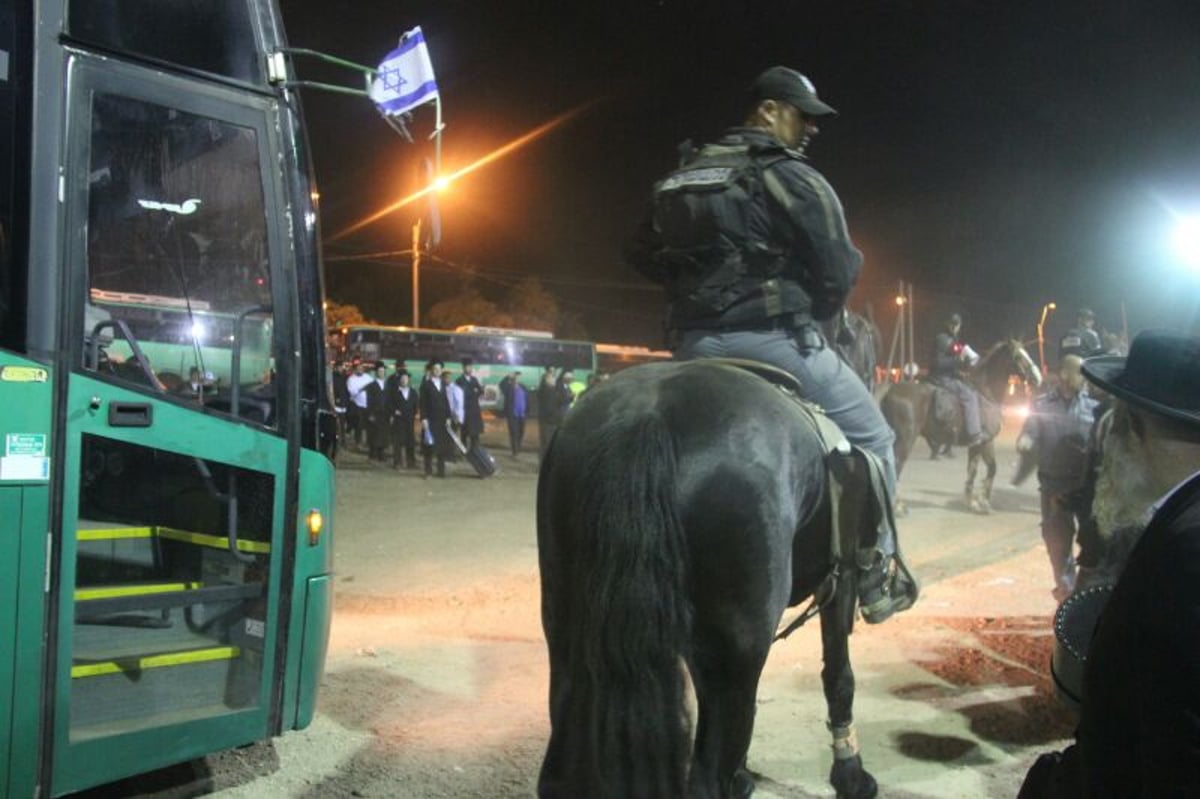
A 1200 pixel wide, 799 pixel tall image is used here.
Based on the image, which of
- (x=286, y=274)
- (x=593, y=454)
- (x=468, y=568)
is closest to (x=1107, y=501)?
(x=593, y=454)

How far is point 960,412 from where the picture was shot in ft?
46.4

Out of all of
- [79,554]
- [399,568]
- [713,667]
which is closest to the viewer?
[713,667]

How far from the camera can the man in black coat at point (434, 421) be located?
18266 mm

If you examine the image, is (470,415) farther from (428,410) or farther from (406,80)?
(406,80)

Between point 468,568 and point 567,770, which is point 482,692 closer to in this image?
point 567,770

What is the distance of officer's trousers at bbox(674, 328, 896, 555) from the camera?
3.96m

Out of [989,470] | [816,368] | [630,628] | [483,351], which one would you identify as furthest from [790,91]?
[483,351]

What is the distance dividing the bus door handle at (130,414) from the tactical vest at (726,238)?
2.21 metres

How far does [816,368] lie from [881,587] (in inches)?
40.2

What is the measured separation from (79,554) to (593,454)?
214cm

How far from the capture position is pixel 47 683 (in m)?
3.30


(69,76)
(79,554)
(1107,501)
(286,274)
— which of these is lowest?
(79,554)

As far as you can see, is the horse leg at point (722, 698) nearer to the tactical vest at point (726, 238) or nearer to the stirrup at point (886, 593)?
the stirrup at point (886, 593)

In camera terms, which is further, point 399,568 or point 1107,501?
point 399,568
